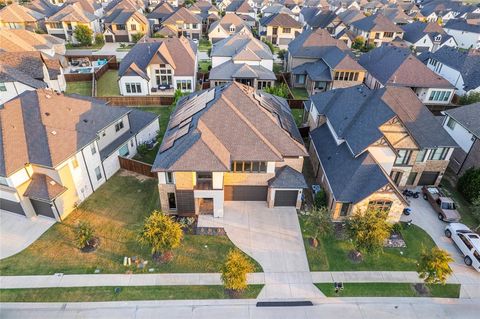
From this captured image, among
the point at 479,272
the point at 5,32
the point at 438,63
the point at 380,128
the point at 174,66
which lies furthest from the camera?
the point at 438,63

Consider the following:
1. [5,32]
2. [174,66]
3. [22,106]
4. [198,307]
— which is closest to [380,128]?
[198,307]

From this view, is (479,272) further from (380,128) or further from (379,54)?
(379,54)

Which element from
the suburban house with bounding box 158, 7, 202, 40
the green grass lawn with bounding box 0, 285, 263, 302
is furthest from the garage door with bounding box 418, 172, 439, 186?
the suburban house with bounding box 158, 7, 202, 40

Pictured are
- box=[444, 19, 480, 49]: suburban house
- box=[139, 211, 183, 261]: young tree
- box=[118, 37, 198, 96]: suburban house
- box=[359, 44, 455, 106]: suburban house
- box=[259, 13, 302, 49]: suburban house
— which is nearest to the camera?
box=[139, 211, 183, 261]: young tree

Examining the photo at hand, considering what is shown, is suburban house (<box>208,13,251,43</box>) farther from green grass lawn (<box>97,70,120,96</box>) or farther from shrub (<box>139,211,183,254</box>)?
shrub (<box>139,211,183,254</box>)

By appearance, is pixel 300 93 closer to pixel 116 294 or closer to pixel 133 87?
pixel 133 87

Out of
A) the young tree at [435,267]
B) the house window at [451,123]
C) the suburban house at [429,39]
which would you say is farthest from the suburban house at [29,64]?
the suburban house at [429,39]
